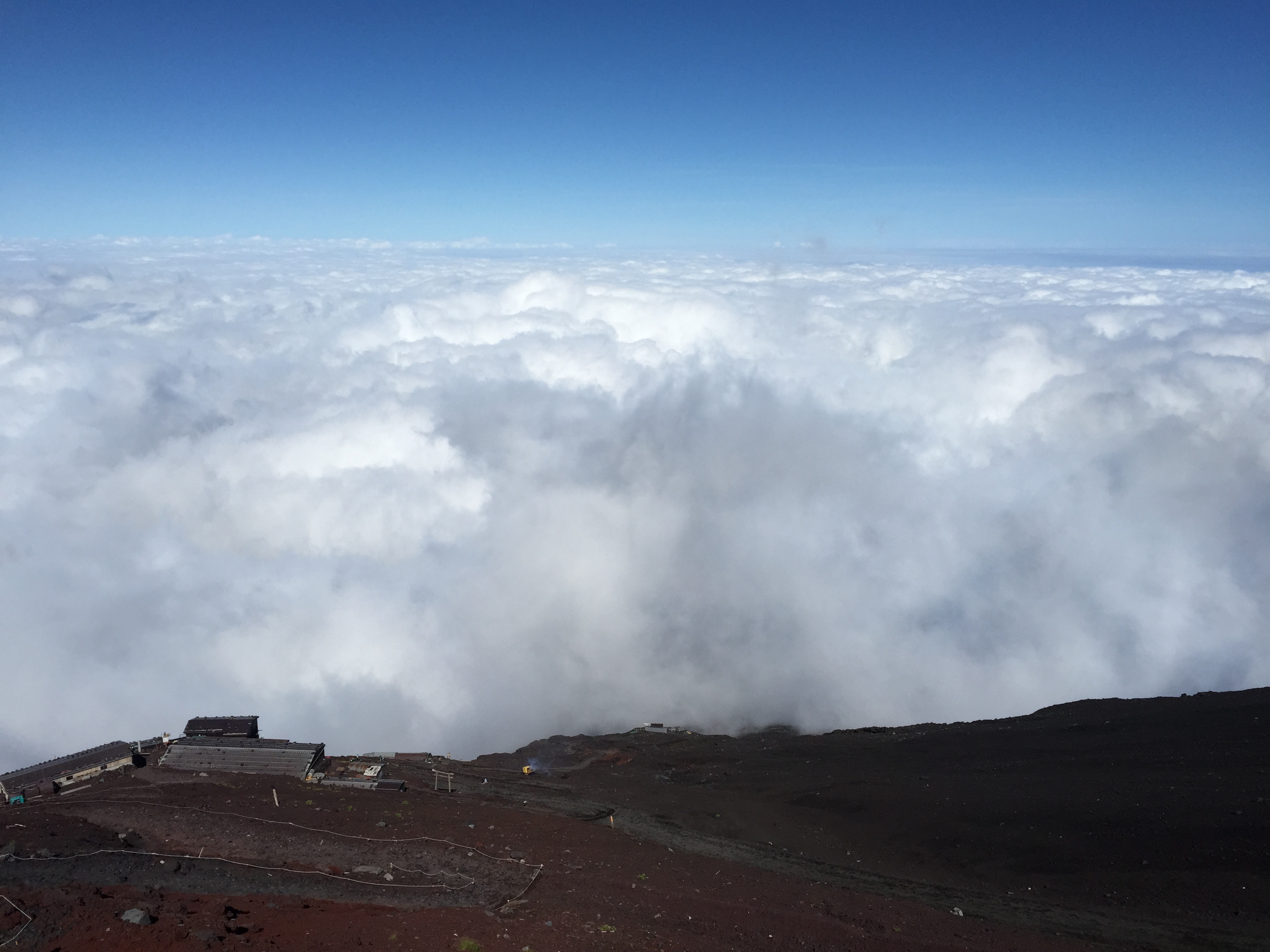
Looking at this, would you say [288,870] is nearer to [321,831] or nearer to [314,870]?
[314,870]

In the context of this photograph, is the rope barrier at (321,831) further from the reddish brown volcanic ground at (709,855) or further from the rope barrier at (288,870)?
the rope barrier at (288,870)

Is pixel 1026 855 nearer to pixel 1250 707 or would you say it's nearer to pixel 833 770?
pixel 833 770

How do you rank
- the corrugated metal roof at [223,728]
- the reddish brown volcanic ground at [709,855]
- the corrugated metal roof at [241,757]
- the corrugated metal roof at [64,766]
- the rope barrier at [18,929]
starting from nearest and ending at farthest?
the rope barrier at [18,929] < the reddish brown volcanic ground at [709,855] < the corrugated metal roof at [64,766] < the corrugated metal roof at [241,757] < the corrugated metal roof at [223,728]

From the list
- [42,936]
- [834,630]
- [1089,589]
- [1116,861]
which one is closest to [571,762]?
[1116,861]

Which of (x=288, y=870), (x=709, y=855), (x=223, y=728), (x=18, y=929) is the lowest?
(x=223, y=728)

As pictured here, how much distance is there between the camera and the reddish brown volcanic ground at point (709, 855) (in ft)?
48.5

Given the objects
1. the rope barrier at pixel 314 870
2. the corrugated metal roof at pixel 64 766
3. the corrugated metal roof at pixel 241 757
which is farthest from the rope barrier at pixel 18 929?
the corrugated metal roof at pixel 241 757

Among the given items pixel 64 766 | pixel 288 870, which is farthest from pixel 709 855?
pixel 64 766

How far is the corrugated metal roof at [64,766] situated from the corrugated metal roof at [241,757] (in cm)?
172

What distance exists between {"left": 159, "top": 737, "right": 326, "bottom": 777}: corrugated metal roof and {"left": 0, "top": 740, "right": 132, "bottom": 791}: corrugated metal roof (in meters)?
1.72

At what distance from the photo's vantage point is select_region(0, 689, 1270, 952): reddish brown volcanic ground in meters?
14.8

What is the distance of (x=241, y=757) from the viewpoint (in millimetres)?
26453

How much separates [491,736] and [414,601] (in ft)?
104

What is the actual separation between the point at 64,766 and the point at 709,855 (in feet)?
71.9
